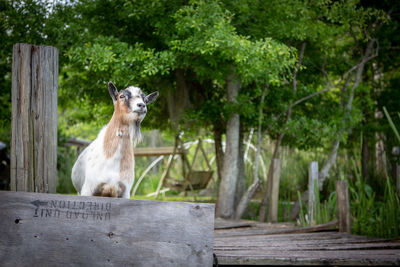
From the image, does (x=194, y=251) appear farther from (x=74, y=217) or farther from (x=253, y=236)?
(x=253, y=236)

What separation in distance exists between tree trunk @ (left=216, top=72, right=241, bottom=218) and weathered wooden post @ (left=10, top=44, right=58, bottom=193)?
168 inches

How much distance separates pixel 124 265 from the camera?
250 cm

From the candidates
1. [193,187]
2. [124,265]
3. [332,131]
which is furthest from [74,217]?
[193,187]

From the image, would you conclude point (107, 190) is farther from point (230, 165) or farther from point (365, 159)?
point (365, 159)

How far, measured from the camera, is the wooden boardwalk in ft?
11.3

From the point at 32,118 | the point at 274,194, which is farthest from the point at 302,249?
the point at 32,118

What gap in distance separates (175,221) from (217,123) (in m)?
5.36

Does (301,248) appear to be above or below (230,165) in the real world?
below

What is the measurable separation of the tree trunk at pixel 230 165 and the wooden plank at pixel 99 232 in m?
4.49

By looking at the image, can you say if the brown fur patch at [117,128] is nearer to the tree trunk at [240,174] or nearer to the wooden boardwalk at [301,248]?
the wooden boardwalk at [301,248]

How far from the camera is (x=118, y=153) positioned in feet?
9.63

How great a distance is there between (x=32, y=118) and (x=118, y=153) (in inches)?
27.9

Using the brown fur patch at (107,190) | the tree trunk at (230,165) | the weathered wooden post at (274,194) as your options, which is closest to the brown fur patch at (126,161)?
the brown fur patch at (107,190)

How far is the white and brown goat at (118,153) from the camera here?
289 cm
